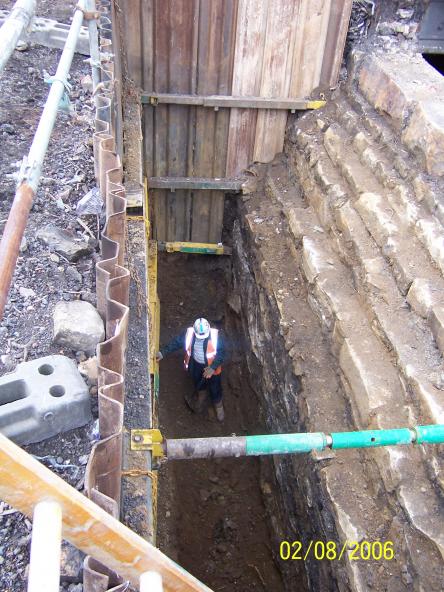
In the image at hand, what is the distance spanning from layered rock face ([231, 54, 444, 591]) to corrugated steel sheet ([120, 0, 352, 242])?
44cm

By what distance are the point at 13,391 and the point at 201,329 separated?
407 cm

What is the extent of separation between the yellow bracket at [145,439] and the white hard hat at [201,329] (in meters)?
3.56

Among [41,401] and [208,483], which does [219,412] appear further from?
Result: [41,401]

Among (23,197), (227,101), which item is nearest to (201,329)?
(227,101)

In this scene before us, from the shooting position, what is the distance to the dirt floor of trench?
17.4 ft

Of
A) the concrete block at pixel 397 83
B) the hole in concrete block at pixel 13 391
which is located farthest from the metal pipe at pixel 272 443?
the concrete block at pixel 397 83

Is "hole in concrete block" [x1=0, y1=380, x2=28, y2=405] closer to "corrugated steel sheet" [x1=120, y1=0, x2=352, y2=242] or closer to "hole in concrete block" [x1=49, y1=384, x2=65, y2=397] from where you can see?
"hole in concrete block" [x1=49, y1=384, x2=65, y2=397]

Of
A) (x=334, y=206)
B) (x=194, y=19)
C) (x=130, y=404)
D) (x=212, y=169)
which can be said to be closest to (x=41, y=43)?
(x=194, y=19)

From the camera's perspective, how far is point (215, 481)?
6.02 m

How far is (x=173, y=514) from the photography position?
18.5 feet

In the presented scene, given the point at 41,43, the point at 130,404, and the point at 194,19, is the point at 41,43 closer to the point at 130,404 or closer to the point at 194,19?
the point at 194,19

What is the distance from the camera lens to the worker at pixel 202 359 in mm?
6348
